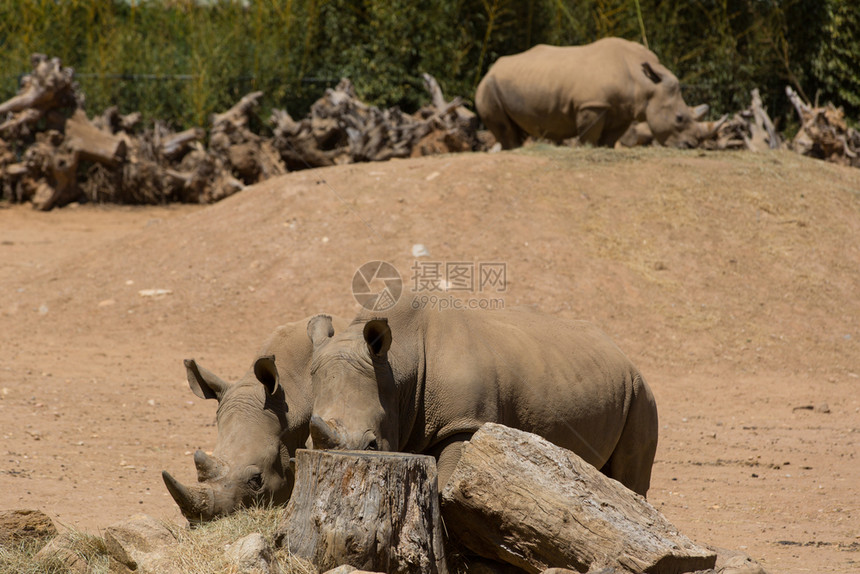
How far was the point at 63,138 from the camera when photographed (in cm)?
1677

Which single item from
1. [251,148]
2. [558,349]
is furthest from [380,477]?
[251,148]

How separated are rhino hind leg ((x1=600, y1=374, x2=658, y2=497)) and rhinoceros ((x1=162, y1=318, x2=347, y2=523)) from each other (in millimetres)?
1873

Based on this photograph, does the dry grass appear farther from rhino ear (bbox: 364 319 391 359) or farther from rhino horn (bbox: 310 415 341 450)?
rhino ear (bbox: 364 319 391 359)

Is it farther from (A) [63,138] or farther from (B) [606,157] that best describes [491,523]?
(A) [63,138]

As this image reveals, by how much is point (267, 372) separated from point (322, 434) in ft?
→ 2.58

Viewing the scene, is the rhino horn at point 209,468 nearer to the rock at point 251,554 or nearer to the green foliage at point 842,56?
the rock at point 251,554

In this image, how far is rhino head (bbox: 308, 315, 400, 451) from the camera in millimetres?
3764

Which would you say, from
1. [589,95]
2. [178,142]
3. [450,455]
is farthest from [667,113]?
[450,455]

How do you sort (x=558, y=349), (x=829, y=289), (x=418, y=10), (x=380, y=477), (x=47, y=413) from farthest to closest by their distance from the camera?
(x=418, y=10) → (x=829, y=289) → (x=47, y=413) → (x=558, y=349) → (x=380, y=477)

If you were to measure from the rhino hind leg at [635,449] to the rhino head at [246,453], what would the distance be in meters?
1.89

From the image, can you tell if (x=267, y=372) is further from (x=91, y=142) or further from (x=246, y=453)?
(x=91, y=142)

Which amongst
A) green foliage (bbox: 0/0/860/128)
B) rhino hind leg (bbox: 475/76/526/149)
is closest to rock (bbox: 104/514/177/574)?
rhino hind leg (bbox: 475/76/526/149)

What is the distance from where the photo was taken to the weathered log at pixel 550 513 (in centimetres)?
365

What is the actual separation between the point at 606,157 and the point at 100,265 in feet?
20.0
